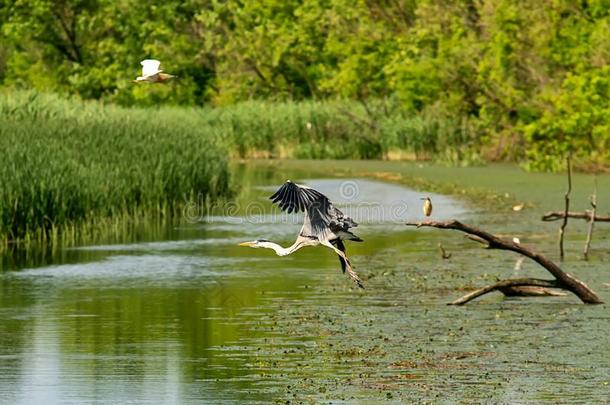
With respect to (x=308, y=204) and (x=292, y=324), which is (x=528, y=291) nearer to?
(x=292, y=324)

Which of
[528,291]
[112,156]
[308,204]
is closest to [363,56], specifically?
[112,156]

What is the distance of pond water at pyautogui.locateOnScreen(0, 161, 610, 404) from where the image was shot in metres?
11.4

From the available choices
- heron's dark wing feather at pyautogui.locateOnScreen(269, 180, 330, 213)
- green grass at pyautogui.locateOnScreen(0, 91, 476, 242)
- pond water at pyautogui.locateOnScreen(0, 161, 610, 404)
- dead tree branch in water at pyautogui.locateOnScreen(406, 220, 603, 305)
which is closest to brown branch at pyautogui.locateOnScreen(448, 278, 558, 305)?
dead tree branch in water at pyautogui.locateOnScreen(406, 220, 603, 305)

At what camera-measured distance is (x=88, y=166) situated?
86.2 feet

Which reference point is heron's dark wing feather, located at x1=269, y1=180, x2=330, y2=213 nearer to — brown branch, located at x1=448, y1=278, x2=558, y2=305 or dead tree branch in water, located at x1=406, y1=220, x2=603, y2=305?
dead tree branch in water, located at x1=406, y1=220, x2=603, y2=305

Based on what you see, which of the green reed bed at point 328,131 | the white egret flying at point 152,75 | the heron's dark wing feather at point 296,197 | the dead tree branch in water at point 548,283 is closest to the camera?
the heron's dark wing feather at point 296,197

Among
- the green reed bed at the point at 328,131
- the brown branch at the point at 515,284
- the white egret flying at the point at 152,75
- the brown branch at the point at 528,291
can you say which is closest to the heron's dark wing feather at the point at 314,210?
the white egret flying at the point at 152,75

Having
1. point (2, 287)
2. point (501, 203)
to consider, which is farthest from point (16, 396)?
point (501, 203)

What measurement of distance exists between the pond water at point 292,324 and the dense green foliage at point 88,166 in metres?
1.08

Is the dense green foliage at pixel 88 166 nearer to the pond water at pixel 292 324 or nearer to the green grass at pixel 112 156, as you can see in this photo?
the green grass at pixel 112 156

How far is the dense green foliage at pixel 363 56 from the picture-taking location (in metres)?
37.3

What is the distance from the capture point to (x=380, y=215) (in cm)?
2806

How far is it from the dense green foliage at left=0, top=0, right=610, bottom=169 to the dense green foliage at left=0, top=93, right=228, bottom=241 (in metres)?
8.92

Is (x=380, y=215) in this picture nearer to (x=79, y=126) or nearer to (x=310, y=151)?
(x=79, y=126)
